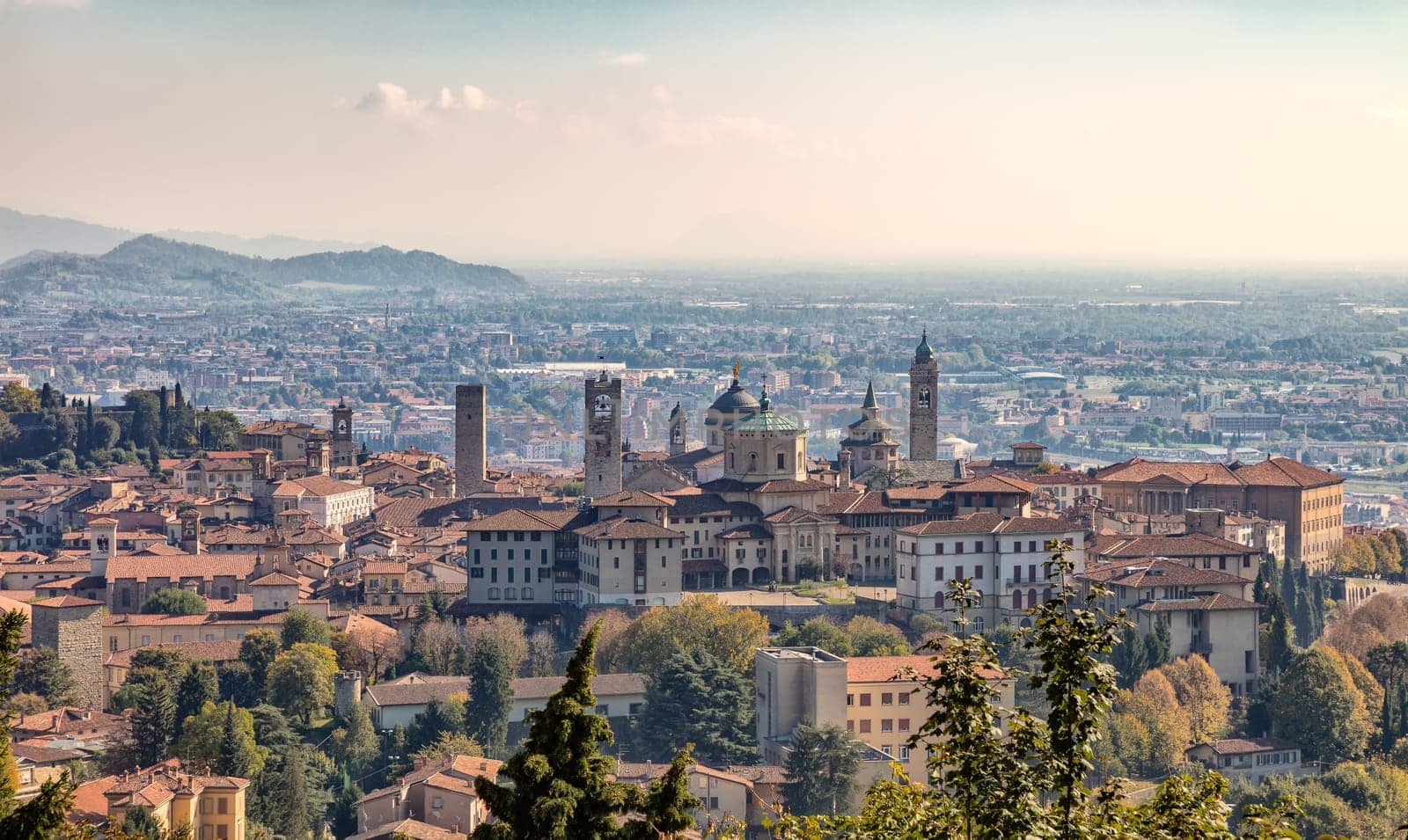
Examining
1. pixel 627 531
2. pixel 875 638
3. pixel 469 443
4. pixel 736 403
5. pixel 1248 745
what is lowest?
pixel 1248 745

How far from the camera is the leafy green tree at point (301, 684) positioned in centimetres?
3506

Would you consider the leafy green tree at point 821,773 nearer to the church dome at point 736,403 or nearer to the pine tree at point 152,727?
the pine tree at point 152,727

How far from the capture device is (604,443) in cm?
5109

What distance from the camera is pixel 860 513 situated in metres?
43.4

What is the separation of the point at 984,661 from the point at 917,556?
28285 millimetres

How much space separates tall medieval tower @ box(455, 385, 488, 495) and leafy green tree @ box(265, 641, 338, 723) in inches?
880

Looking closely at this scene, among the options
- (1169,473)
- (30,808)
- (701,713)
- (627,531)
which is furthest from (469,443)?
(30,808)

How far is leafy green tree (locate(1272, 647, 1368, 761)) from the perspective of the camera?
34438 millimetres

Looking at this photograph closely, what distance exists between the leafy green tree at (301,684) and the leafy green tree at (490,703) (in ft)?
7.39

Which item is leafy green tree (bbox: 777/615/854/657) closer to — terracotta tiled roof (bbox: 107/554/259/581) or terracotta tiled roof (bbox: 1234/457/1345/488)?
terracotta tiled roof (bbox: 107/554/259/581)

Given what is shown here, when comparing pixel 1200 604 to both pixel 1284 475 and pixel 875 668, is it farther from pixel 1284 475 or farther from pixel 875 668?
pixel 1284 475

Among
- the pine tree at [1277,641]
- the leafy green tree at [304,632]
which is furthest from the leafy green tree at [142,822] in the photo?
the pine tree at [1277,641]

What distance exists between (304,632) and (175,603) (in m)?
3.91

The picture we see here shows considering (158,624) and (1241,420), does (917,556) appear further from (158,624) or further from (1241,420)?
(1241,420)
